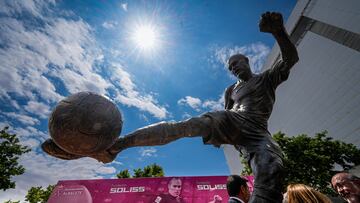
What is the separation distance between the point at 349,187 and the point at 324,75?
25.4 meters

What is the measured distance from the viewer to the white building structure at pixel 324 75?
19594 millimetres

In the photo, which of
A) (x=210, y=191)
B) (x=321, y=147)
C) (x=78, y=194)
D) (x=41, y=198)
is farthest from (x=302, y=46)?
(x=41, y=198)

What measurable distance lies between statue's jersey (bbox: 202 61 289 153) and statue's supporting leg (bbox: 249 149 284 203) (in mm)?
146

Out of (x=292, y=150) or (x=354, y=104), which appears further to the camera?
(x=354, y=104)

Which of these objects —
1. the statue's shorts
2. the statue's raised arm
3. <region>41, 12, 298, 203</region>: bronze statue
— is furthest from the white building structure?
the statue's shorts

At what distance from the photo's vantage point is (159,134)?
225 centimetres

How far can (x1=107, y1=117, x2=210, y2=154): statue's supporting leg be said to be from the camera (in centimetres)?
220

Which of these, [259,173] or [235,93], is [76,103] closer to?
[259,173]

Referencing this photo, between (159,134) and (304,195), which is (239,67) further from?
(304,195)

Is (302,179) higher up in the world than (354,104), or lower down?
lower down

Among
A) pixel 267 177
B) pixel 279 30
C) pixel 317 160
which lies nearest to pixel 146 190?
pixel 317 160

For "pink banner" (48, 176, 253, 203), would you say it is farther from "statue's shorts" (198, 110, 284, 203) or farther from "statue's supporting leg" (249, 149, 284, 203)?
"statue's supporting leg" (249, 149, 284, 203)

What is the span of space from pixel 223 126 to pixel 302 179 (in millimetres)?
16439

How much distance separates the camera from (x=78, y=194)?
16.4 metres
